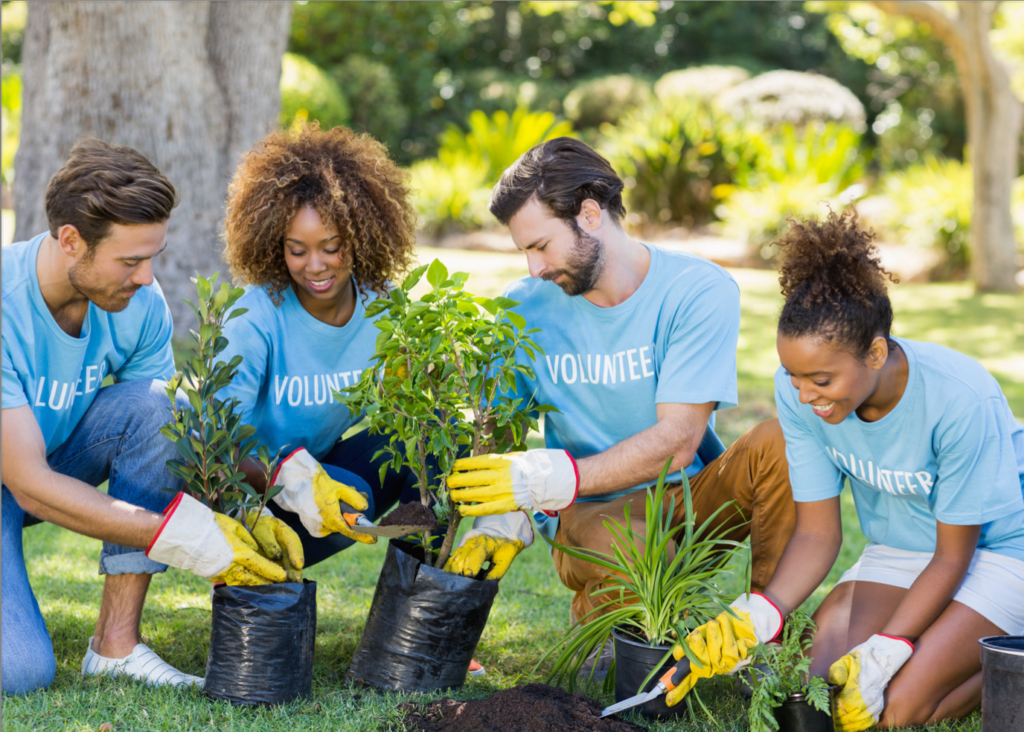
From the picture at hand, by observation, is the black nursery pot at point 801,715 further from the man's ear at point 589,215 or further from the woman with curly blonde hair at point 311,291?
the man's ear at point 589,215

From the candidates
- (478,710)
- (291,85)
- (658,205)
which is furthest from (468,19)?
(478,710)

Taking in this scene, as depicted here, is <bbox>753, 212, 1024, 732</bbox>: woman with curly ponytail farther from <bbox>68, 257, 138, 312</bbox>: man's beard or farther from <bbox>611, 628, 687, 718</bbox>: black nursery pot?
<bbox>68, 257, 138, 312</bbox>: man's beard

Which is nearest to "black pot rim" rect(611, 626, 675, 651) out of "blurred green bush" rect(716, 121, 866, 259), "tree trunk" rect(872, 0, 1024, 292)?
"blurred green bush" rect(716, 121, 866, 259)

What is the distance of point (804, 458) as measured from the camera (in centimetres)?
246

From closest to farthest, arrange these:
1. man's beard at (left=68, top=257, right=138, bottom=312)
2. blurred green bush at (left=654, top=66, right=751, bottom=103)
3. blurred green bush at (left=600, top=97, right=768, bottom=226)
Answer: man's beard at (left=68, top=257, right=138, bottom=312) < blurred green bush at (left=600, top=97, right=768, bottom=226) < blurred green bush at (left=654, top=66, right=751, bottom=103)

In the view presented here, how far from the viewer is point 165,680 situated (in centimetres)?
242

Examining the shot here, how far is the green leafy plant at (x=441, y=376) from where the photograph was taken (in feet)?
7.64

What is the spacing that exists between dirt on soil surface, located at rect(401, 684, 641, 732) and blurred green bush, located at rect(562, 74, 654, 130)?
44.3ft

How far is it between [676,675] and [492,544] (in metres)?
0.59

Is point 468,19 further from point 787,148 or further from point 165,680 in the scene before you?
point 165,680

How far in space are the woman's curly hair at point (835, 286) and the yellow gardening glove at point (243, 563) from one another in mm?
1403

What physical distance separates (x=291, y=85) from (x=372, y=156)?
10.5 m

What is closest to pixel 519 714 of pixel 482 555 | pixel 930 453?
pixel 482 555

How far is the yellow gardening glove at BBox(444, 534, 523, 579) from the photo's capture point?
2.42 m
